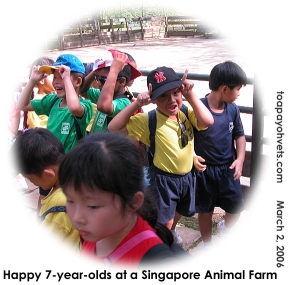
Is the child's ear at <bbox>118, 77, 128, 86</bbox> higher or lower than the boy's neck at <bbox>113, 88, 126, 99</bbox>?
higher

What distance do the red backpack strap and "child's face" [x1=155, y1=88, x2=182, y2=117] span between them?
1104 millimetres

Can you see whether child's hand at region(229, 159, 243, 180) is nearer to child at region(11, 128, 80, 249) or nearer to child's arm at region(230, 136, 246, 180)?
child's arm at region(230, 136, 246, 180)

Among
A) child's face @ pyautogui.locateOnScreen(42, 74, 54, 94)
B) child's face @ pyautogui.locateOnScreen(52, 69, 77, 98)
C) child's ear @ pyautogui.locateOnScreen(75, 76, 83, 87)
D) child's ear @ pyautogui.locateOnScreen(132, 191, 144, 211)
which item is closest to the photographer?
child's ear @ pyautogui.locateOnScreen(132, 191, 144, 211)

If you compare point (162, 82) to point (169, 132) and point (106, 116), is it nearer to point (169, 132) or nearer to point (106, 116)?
point (169, 132)

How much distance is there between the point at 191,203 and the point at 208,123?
0.54m

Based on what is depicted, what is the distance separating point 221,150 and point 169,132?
0.45 metres

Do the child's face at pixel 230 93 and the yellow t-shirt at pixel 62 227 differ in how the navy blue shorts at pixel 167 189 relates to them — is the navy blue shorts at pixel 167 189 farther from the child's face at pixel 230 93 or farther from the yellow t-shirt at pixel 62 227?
the yellow t-shirt at pixel 62 227

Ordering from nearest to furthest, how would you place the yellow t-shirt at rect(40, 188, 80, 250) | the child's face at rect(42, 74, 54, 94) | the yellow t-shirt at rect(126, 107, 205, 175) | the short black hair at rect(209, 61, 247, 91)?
the yellow t-shirt at rect(40, 188, 80, 250) → the yellow t-shirt at rect(126, 107, 205, 175) → the short black hair at rect(209, 61, 247, 91) → the child's face at rect(42, 74, 54, 94)

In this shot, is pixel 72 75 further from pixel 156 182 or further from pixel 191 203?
pixel 191 203

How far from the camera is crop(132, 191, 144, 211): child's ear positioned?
1407 mm

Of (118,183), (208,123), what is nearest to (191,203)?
(208,123)

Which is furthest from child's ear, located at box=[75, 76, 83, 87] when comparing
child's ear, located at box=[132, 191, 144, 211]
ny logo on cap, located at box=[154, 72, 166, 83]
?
child's ear, located at box=[132, 191, 144, 211]

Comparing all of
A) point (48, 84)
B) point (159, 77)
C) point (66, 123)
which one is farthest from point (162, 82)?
point (48, 84)

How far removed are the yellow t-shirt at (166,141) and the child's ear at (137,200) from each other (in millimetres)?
959
